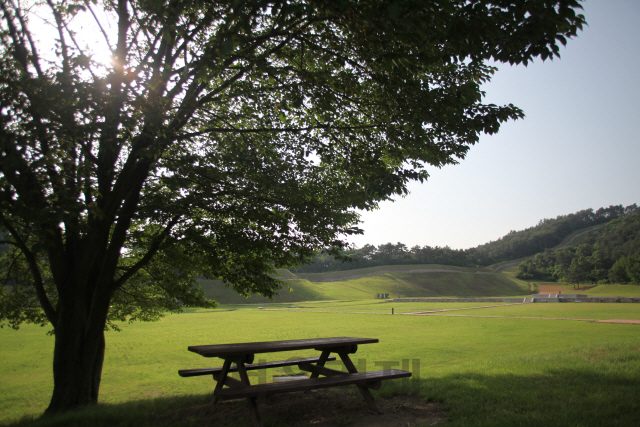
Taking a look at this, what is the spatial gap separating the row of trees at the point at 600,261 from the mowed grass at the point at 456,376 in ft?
324

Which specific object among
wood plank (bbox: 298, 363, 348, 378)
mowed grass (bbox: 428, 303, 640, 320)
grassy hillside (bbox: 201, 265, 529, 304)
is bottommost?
grassy hillside (bbox: 201, 265, 529, 304)

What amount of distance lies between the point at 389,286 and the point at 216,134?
86.2 m

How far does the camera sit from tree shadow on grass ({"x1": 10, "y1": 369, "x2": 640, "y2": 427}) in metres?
4.61

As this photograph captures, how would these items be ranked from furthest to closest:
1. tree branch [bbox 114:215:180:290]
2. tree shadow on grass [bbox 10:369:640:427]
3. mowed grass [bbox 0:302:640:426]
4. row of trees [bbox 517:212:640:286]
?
1. row of trees [bbox 517:212:640:286]
2. tree branch [bbox 114:215:180:290]
3. mowed grass [bbox 0:302:640:426]
4. tree shadow on grass [bbox 10:369:640:427]

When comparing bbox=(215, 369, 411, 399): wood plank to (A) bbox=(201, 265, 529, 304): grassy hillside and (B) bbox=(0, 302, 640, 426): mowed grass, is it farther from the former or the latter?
(A) bbox=(201, 265, 529, 304): grassy hillside

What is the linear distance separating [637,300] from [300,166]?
5010cm

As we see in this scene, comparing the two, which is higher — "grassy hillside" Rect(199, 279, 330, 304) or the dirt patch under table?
the dirt patch under table

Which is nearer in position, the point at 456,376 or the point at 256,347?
the point at 256,347

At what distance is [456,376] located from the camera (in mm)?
7285

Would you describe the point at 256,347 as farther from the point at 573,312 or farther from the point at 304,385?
the point at 573,312

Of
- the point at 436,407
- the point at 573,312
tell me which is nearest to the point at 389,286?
the point at 573,312

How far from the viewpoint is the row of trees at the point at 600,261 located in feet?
315

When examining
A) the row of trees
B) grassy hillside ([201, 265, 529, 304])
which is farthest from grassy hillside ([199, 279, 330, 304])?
the row of trees

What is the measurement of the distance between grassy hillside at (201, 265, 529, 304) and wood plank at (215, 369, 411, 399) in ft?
184
